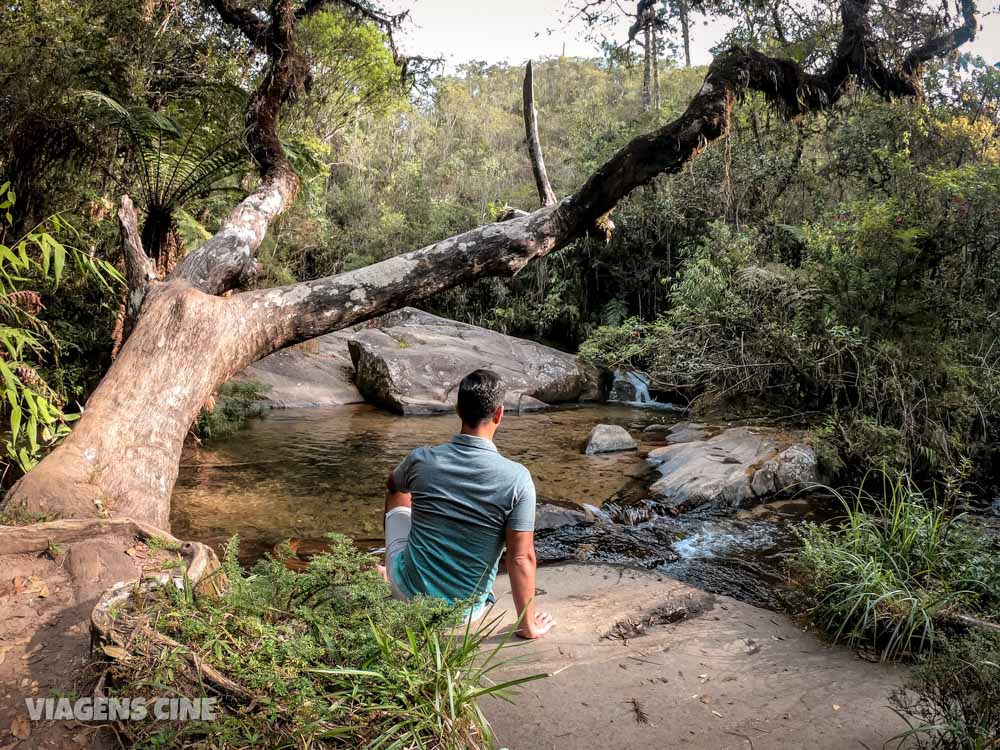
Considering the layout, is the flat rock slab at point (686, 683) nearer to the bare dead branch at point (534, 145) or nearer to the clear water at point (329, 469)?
the clear water at point (329, 469)

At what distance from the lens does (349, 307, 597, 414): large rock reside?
11.6 meters

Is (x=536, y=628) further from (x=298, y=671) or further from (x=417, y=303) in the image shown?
(x=417, y=303)

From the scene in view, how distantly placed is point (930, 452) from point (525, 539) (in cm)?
581

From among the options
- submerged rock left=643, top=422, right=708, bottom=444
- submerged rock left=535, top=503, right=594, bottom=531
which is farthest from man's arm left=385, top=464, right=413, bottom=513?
submerged rock left=643, top=422, right=708, bottom=444

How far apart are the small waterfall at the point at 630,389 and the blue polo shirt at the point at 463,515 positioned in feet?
33.3

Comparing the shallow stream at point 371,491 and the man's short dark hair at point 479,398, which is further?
the shallow stream at point 371,491

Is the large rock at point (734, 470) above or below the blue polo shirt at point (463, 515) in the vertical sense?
below

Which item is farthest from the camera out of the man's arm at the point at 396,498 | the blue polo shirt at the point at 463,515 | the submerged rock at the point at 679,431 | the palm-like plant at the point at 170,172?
the submerged rock at the point at 679,431

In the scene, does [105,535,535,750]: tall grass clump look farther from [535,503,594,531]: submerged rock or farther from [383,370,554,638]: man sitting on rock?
[535,503,594,531]: submerged rock

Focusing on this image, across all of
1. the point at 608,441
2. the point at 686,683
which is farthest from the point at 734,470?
the point at 686,683

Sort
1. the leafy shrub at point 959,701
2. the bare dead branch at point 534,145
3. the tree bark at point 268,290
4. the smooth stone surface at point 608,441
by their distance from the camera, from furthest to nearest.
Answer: the smooth stone surface at point 608,441
the bare dead branch at point 534,145
the tree bark at point 268,290
the leafy shrub at point 959,701

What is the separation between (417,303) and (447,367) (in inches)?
136

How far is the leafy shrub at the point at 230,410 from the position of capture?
8078 millimetres

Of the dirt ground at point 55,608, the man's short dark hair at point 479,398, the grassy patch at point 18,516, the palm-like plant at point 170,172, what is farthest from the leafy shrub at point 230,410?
the man's short dark hair at point 479,398
